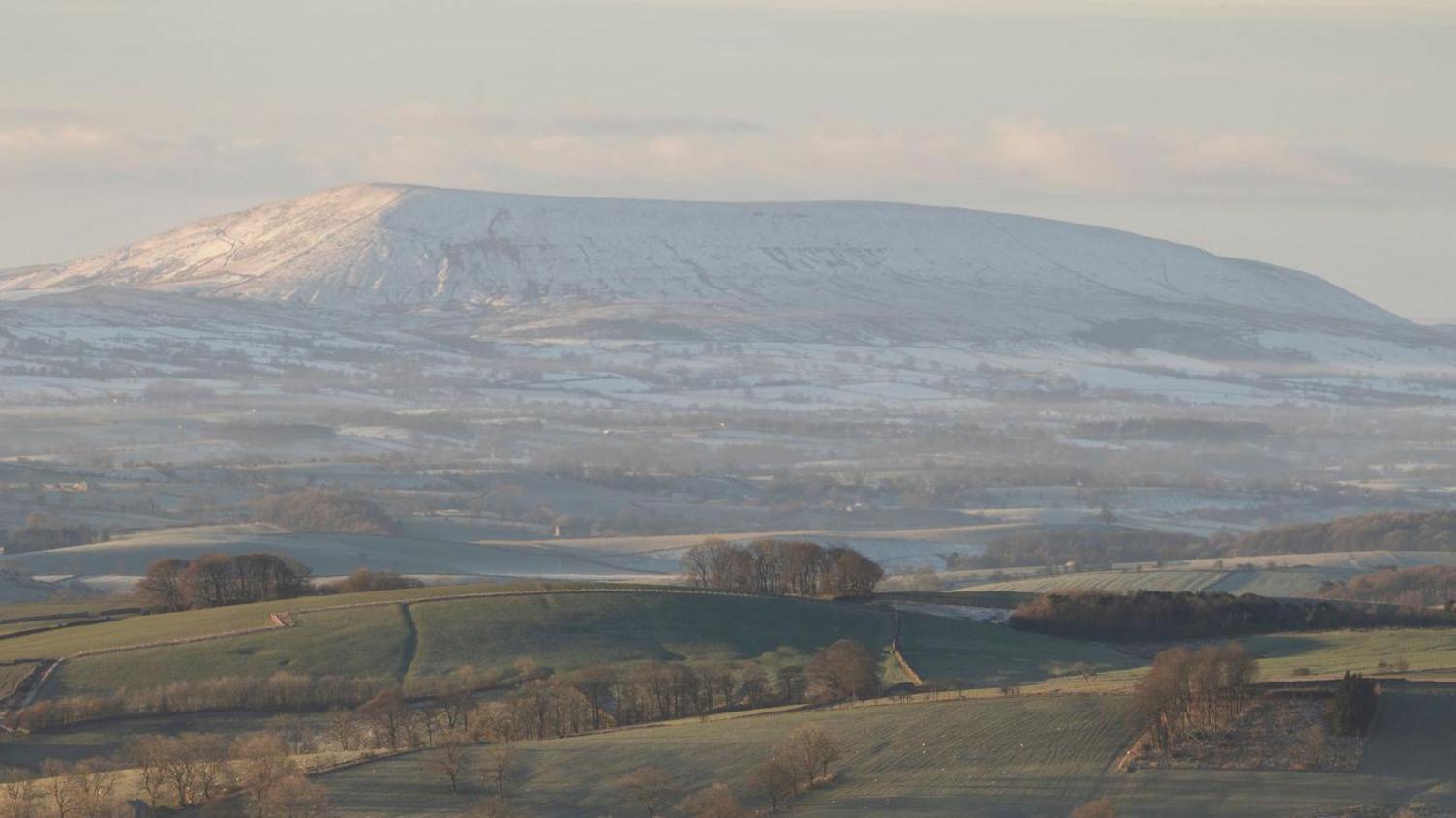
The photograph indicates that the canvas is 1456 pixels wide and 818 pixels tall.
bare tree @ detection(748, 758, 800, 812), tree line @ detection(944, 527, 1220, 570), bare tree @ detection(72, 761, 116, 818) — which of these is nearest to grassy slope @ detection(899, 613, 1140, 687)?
bare tree @ detection(748, 758, 800, 812)

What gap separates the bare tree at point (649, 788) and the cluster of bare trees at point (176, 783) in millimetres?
5732

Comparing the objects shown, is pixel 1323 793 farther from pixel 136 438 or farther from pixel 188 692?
pixel 136 438

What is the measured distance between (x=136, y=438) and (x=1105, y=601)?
441 ft

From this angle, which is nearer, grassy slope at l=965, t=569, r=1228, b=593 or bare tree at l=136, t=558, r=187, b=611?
bare tree at l=136, t=558, r=187, b=611

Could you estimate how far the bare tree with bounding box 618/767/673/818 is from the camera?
150 ft

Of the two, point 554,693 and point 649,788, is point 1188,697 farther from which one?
point 554,693

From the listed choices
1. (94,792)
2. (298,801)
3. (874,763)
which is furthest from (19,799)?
(874,763)

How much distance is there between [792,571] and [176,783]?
3795cm

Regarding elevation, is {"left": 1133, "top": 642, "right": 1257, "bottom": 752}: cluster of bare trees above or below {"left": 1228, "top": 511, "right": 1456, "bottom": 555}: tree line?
above

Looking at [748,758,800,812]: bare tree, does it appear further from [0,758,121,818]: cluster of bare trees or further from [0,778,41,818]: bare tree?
[0,778,41,818]: bare tree

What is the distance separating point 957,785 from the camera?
46.3 m

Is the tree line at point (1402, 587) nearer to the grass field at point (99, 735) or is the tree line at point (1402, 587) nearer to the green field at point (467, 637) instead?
the green field at point (467, 637)

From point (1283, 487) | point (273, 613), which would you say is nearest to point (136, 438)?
point (1283, 487)

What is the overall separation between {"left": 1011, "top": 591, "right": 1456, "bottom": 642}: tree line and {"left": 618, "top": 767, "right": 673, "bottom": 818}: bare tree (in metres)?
29.1
